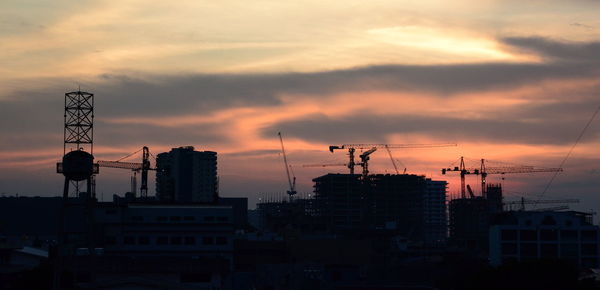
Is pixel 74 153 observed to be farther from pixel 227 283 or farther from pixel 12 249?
pixel 227 283

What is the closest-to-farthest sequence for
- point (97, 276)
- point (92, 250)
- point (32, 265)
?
point (97, 276) → point (32, 265) → point (92, 250)

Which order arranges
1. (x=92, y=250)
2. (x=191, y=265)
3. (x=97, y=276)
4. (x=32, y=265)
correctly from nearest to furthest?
1. (x=97, y=276)
2. (x=191, y=265)
3. (x=32, y=265)
4. (x=92, y=250)

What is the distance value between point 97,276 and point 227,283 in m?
18.2

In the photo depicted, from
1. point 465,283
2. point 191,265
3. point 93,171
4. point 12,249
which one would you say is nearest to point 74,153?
point 93,171

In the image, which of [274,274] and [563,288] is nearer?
[563,288]

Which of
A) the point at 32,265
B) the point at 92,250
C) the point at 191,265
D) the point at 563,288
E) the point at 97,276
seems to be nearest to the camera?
the point at 563,288

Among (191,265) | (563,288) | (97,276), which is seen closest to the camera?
(563,288)

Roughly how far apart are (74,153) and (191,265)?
123ft

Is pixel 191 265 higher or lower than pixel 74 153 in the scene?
lower

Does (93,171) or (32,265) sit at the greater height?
(93,171)

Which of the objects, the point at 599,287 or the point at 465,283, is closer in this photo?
the point at 599,287

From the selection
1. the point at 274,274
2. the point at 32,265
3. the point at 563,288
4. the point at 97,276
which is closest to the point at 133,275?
the point at 97,276

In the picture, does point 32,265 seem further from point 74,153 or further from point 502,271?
point 502,271

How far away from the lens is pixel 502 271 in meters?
142
